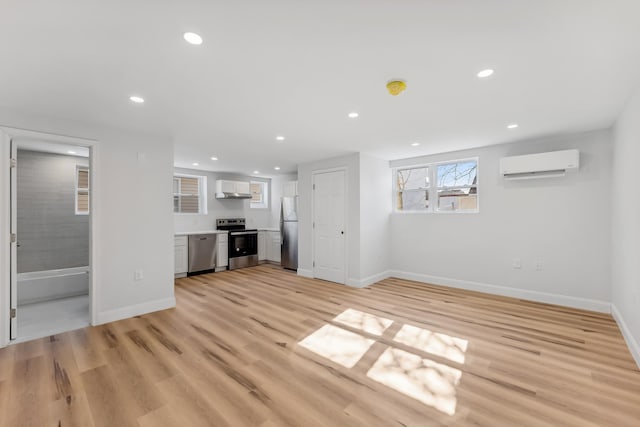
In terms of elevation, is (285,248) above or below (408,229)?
below

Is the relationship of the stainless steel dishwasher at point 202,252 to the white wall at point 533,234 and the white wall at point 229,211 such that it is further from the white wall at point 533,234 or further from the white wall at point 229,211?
the white wall at point 533,234

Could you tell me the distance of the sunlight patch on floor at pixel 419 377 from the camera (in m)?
1.92

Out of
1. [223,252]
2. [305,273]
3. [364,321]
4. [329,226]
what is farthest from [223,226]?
[364,321]

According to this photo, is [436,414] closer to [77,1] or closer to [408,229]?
[77,1]

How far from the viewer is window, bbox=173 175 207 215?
646 cm

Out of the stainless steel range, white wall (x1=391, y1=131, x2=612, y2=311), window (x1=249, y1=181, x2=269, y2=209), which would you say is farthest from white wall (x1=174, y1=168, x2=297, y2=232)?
white wall (x1=391, y1=131, x2=612, y2=311)

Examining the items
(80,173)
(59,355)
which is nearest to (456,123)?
(59,355)

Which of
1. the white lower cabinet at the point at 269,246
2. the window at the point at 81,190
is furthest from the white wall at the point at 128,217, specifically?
the white lower cabinet at the point at 269,246

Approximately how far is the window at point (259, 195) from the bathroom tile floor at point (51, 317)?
4451mm

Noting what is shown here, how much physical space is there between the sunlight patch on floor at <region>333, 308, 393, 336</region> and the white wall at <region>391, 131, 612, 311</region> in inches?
84.1

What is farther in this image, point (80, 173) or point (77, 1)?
point (80, 173)

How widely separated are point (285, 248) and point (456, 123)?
4461 millimetres

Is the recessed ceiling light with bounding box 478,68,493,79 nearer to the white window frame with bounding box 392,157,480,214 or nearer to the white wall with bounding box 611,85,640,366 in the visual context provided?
the white wall with bounding box 611,85,640,366

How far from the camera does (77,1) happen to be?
1380 mm
